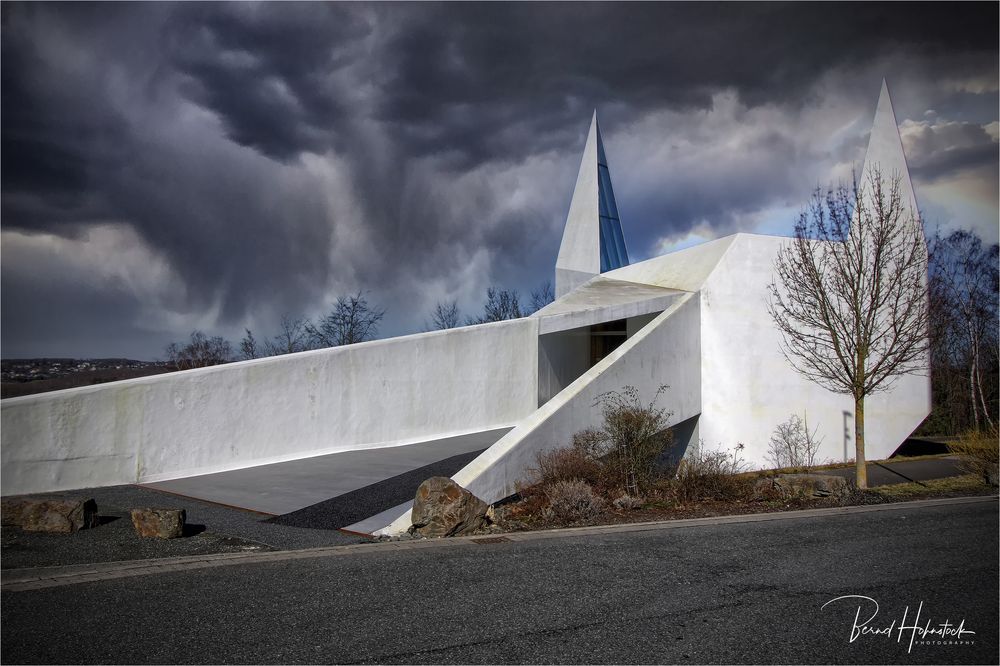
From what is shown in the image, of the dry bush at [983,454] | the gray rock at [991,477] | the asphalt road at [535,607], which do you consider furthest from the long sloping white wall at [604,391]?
the gray rock at [991,477]

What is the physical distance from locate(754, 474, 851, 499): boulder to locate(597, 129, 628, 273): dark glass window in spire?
43.7 ft

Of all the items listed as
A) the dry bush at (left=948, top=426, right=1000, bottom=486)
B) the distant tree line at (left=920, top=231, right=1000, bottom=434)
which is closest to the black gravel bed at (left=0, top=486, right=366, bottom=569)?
the dry bush at (left=948, top=426, right=1000, bottom=486)

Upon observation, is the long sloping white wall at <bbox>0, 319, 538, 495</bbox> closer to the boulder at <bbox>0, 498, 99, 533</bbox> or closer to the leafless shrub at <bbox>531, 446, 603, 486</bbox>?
the boulder at <bbox>0, 498, 99, 533</bbox>

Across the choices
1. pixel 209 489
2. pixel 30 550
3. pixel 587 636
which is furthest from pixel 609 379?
pixel 30 550

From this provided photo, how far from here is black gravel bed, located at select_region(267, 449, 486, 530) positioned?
7.35 m

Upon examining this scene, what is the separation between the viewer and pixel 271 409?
10.9m

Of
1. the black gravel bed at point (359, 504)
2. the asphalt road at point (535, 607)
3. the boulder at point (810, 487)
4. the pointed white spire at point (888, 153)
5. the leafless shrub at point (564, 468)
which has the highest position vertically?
the pointed white spire at point (888, 153)

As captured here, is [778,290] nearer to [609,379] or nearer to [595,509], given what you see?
[609,379]

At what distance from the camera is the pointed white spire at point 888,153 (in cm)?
1513

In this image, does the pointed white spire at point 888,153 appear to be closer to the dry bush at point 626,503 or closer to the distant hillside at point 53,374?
the dry bush at point 626,503

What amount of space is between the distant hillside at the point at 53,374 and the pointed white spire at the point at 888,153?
1639 centimetres

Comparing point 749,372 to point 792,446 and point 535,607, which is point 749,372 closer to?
point 792,446

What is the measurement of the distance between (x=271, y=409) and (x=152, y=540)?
183 inches

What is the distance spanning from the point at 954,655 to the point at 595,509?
4.37 meters
